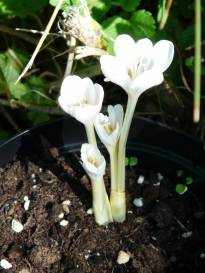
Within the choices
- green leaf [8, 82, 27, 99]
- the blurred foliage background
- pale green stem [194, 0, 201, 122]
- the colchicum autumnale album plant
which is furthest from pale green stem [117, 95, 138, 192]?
green leaf [8, 82, 27, 99]

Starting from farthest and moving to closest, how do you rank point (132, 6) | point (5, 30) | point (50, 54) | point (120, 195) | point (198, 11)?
point (50, 54), point (5, 30), point (132, 6), point (120, 195), point (198, 11)

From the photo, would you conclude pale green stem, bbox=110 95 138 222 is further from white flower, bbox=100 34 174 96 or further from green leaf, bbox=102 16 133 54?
green leaf, bbox=102 16 133 54

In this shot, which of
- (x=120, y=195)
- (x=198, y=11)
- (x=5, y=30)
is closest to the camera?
(x=198, y=11)

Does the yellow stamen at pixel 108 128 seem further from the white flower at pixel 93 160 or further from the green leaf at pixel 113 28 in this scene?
the green leaf at pixel 113 28

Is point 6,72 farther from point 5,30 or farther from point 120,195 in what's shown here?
point 120,195

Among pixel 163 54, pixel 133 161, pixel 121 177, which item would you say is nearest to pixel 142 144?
pixel 133 161

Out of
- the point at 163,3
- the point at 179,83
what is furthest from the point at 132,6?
the point at 179,83

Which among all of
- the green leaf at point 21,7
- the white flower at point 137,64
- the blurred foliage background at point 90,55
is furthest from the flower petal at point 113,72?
the green leaf at point 21,7
